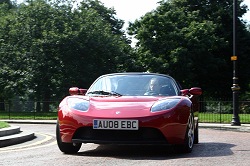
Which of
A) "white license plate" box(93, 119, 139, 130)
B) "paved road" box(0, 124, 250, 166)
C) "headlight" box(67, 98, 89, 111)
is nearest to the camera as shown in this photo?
"paved road" box(0, 124, 250, 166)

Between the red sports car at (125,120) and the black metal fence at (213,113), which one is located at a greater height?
the red sports car at (125,120)

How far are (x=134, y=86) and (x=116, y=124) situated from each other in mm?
1537

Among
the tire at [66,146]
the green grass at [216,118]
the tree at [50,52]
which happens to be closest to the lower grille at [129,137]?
the tire at [66,146]

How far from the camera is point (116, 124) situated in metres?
7.91

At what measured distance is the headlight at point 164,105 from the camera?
8.10 meters

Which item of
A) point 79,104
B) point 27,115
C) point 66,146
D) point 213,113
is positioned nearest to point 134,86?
point 79,104

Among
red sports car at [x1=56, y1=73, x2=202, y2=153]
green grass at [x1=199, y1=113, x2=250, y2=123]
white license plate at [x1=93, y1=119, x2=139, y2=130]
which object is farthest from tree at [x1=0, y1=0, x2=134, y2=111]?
white license plate at [x1=93, y1=119, x2=139, y2=130]

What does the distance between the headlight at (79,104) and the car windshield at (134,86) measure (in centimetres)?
64

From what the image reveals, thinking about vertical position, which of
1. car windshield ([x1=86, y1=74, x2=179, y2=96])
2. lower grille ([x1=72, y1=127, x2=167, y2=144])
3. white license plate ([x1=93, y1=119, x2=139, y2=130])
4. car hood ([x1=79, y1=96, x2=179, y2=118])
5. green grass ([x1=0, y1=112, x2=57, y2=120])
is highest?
car windshield ([x1=86, y1=74, x2=179, y2=96])

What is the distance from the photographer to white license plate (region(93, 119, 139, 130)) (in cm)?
788

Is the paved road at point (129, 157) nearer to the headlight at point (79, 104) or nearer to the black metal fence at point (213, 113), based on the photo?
the headlight at point (79, 104)

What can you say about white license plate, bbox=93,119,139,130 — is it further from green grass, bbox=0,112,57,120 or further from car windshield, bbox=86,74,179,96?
green grass, bbox=0,112,57,120

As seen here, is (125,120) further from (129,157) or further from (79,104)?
(79,104)

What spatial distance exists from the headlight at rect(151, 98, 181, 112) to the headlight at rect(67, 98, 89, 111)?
108 centimetres
